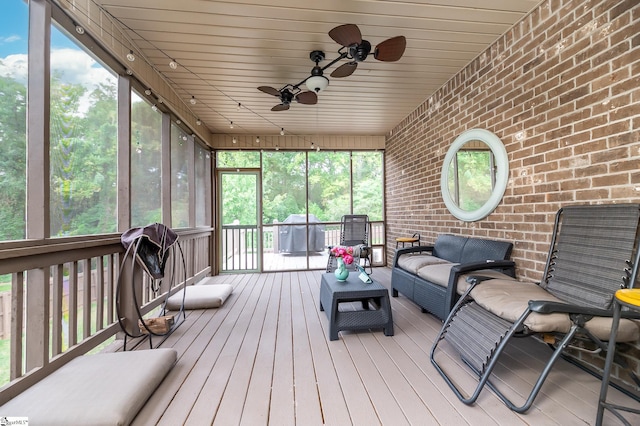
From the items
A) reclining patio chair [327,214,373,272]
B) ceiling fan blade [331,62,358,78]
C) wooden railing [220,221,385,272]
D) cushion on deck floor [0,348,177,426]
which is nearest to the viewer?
cushion on deck floor [0,348,177,426]

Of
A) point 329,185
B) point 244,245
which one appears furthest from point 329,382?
point 329,185

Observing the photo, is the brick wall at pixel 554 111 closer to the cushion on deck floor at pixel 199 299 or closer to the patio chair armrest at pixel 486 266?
the patio chair armrest at pixel 486 266

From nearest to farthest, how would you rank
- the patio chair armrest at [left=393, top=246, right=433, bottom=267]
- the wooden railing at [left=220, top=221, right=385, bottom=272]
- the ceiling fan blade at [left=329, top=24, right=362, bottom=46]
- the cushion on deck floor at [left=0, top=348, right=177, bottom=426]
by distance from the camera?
the cushion on deck floor at [left=0, top=348, right=177, bottom=426], the ceiling fan blade at [left=329, top=24, right=362, bottom=46], the patio chair armrest at [left=393, top=246, right=433, bottom=267], the wooden railing at [left=220, top=221, right=385, bottom=272]

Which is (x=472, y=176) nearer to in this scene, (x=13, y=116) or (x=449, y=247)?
(x=449, y=247)

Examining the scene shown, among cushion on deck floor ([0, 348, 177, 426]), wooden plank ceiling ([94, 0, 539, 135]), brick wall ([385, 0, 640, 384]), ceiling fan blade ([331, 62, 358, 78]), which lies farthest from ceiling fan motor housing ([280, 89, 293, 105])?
cushion on deck floor ([0, 348, 177, 426])

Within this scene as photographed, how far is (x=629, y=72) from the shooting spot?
1646 mm

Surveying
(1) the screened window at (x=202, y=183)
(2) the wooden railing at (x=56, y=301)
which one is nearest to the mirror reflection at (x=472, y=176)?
(2) the wooden railing at (x=56, y=301)

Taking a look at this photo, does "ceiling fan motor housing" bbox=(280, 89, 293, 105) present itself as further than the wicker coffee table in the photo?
Yes

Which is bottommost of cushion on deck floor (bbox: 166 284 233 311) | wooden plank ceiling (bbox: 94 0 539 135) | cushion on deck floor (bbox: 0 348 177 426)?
cushion on deck floor (bbox: 166 284 233 311)

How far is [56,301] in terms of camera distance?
Answer: 180 cm

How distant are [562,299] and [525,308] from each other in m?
0.55

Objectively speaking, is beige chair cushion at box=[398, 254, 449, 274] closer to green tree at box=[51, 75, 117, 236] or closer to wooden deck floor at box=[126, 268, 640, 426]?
wooden deck floor at box=[126, 268, 640, 426]

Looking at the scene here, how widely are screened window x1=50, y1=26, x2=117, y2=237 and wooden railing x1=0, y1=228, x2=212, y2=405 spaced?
18cm

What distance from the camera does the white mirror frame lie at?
8.62 feet
